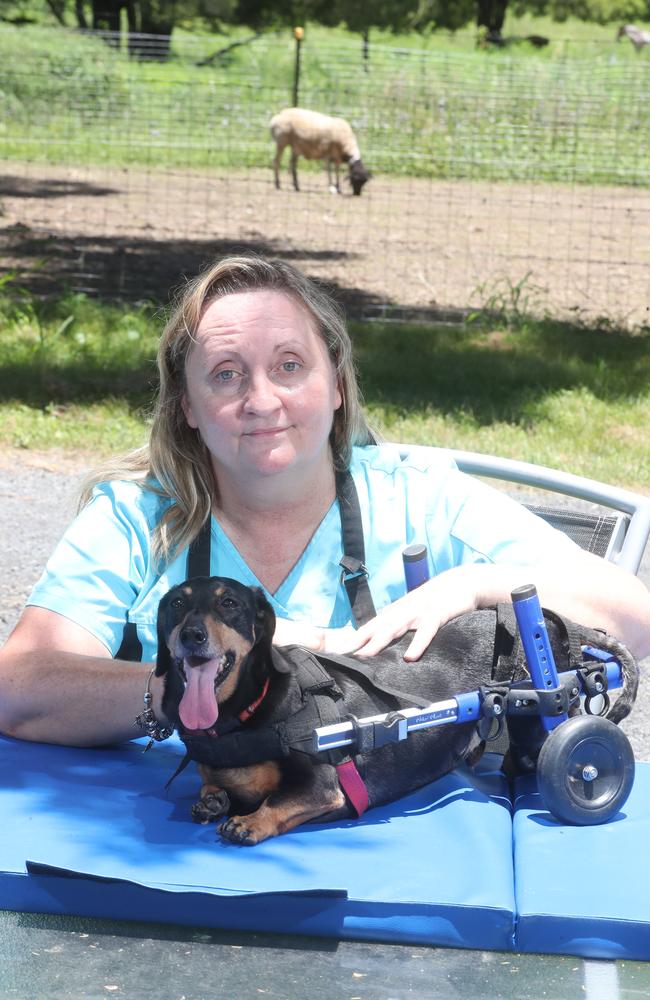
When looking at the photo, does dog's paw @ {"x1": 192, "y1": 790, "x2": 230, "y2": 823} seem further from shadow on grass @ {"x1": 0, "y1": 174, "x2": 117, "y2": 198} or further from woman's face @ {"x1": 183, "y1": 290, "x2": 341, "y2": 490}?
shadow on grass @ {"x1": 0, "y1": 174, "x2": 117, "y2": 198}

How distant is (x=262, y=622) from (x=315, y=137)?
13.8 m

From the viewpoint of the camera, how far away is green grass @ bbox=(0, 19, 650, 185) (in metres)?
12.7

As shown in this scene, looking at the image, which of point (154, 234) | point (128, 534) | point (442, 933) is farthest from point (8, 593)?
point (154, 234)

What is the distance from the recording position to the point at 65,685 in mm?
2447

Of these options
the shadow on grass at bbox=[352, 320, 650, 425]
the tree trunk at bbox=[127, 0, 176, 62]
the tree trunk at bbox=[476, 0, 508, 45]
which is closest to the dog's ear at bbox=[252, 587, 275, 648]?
the shadow on grass at bbox=[352, 320, 650, 425]

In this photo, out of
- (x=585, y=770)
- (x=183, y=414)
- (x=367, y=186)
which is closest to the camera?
(x=585, y=770)

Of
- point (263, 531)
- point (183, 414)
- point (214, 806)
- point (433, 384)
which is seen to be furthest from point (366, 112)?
point (214, 806)

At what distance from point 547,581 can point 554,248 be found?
10141 millimetres

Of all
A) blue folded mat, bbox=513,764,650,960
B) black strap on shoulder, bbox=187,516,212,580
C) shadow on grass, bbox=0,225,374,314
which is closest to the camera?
blue folded mat, bbox=513,764,650,960

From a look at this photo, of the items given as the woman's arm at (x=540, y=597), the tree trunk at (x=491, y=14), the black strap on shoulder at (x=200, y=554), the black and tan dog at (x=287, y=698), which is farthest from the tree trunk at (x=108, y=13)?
the black and tan dog at (x=287, y=698)

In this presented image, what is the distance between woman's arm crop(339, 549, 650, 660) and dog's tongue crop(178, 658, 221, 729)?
405 millimetres

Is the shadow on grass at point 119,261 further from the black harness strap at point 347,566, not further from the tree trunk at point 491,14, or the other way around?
the tree trunk at point 491,14

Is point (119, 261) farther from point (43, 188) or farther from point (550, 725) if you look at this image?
point (550, 725)

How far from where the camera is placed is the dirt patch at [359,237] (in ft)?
33.9
